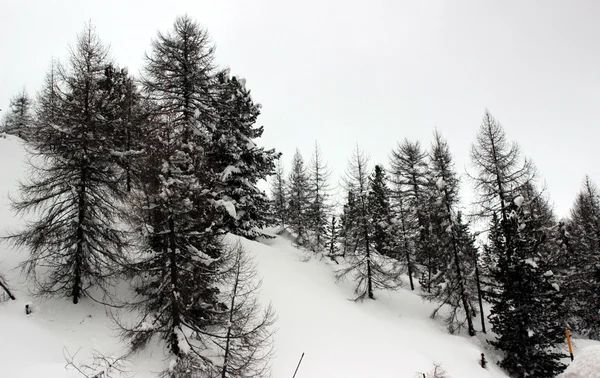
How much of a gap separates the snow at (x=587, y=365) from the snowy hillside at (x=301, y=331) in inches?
208

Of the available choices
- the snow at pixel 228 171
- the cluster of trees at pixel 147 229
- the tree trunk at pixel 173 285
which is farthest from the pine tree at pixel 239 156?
the tree trunk at pixel 173 285

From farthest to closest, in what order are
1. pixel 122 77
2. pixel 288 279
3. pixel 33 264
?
pixel 122 77 < pixel 288 279 < pixel 33 264

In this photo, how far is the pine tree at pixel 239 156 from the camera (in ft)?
70.6

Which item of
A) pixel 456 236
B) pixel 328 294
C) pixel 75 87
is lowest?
pixel 328 294

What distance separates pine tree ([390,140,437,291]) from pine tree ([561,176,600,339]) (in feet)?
34.9

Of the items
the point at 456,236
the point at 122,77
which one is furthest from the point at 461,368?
the point at 122,77

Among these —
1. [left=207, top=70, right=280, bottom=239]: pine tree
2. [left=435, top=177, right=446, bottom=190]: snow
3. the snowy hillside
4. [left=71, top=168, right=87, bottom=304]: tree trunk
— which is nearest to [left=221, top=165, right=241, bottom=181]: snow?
[left=207, top=70, right=280, bottom=239]: pine tree

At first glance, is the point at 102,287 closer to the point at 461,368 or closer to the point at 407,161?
→ the point at 461,368

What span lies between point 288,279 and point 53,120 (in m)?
15.6

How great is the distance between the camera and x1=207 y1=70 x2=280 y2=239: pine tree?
2153cm

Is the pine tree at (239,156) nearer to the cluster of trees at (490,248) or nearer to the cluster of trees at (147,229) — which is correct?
the cluster of trees at (147,229)

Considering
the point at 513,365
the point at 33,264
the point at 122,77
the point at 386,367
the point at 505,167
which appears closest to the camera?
the point at 33,264

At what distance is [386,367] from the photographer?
15.0 metres

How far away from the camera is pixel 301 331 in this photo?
16297mm
